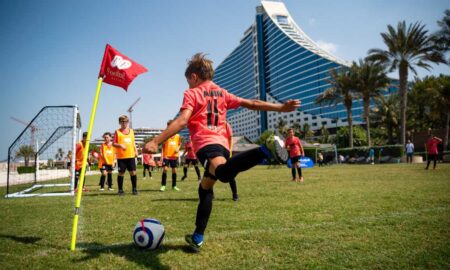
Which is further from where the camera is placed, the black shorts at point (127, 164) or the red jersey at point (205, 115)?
the black shorts at point (127, 164)

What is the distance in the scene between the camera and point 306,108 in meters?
139

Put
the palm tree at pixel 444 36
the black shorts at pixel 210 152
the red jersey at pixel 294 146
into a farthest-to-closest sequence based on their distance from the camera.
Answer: the palm tree at pixel 444 36 < the red jersey at pixel 294 146 < the black shorts at pixel 210 152

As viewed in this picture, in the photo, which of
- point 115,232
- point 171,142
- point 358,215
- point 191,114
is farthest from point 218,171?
point 171,142

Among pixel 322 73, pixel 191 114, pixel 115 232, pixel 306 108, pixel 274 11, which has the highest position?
pixel 274 11

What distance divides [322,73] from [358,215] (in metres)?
130

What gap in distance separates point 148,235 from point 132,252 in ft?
0.84

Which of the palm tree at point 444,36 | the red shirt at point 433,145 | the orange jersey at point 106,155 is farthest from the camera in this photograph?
the palm tree at point 444,36

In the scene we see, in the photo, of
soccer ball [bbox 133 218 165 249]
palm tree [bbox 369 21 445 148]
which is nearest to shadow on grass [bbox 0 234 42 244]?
soccer ball [bbox 133 218 165 249]

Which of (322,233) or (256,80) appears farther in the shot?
(256,80)

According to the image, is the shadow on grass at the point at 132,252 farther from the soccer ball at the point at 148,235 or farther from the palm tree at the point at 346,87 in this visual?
the palm tree at the point at 346,87

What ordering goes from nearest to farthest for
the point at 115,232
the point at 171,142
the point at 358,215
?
1. the point at 115,232
2. the point at 358,215
3. the point at 171,142

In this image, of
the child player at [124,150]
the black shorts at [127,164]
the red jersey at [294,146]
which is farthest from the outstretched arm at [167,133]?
the red jersey at [294,146]

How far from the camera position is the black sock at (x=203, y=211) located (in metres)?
3.59

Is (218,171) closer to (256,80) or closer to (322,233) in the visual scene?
(322,233)
